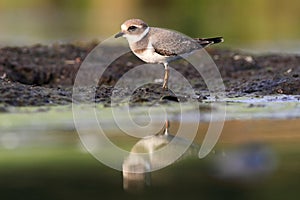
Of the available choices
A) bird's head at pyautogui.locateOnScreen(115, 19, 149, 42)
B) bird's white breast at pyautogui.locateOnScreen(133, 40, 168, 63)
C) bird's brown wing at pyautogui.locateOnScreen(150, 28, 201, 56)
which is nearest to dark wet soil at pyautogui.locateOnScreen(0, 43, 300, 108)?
bird's white breast at pyautogui.locateOnScreen(133, 40, 168, 63)

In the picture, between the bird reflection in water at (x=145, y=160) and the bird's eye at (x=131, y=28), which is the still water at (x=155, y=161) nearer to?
the bird reflection in water at (x=145, y=160)

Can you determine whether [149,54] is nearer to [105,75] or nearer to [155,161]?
[155,161]

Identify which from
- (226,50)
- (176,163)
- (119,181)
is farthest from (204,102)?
(226,50)

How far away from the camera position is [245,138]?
7.68m

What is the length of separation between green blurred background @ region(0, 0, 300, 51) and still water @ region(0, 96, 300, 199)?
357 inches

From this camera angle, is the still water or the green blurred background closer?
the still water

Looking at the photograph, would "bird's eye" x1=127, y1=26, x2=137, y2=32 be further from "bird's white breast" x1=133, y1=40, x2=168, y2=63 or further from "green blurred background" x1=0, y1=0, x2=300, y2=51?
"green blurred background" x1=0, y1=0, x2=300, y2=51

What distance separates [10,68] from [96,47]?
2.89 meters

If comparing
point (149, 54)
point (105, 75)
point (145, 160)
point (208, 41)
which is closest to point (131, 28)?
point (149, 54)

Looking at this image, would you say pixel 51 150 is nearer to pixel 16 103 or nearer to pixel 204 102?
pixel 16 103

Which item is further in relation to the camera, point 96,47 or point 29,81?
point 96,47

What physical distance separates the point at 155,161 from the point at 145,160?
3.4 inches

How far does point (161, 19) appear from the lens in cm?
2395

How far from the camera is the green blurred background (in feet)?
65.7
